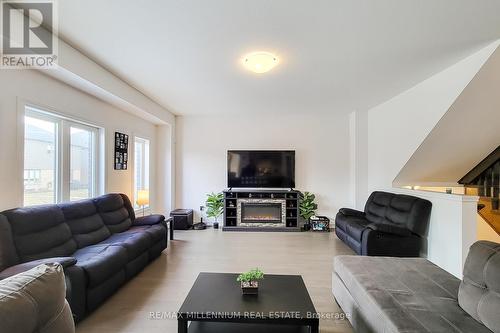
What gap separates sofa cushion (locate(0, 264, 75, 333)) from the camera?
2.86 ft

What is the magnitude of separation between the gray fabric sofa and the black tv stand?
3396 millimetres

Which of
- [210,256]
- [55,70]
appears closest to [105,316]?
[210,256]

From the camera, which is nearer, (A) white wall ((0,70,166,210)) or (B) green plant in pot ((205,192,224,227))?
(A) white wall ((0,70,166,210))

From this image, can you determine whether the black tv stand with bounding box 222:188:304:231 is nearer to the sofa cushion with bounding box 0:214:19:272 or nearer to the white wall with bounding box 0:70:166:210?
the white wall with bounding box 0:70:166:210

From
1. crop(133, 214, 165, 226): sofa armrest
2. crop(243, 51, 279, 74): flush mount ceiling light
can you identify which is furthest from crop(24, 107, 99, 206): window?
crop(243, 51, 279, 74): flush mount ceiling light

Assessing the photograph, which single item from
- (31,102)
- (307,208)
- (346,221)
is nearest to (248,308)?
(346,221)

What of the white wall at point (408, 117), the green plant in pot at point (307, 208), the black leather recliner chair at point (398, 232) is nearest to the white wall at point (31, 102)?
the green plant in pot at point (307, 208)

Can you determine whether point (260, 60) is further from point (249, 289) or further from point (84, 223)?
point (84, 223)

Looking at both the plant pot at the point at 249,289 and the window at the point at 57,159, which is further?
the window at the point at 57,159

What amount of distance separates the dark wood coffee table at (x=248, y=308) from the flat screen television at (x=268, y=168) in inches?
143

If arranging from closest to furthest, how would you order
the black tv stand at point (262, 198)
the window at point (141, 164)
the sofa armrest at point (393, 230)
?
the sofa armrest at point (393, 230)
the window at point (141, 164)
the black tv stand at point (262, 198)

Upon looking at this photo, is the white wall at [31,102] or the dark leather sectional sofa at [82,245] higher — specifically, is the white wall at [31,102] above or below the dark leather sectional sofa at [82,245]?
above

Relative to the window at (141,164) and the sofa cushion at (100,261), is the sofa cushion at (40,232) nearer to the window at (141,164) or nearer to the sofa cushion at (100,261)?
the sofa cushion at (100,261)

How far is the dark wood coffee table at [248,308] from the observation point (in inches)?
67.7
